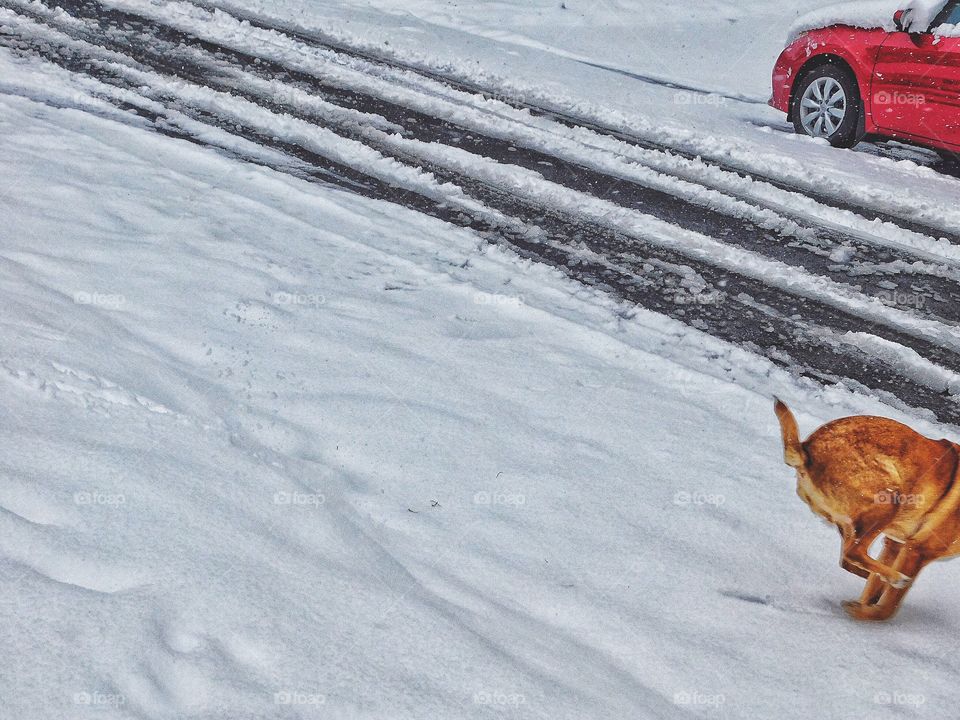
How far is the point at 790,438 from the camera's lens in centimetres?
250

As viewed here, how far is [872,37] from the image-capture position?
763 centimetres

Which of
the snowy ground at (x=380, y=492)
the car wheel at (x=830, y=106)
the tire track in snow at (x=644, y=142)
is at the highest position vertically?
the car wheel at (x=830, y=106)

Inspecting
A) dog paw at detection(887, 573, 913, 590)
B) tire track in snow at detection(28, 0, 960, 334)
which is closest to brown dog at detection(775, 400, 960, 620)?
dog paw at detection(887, 573, 913, 590)

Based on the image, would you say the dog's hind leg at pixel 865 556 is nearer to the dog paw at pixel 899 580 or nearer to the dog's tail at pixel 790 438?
the dog paw at pixel 899 580

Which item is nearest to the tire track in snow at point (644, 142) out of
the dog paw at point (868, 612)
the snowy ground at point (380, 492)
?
the snowy ground at point (380, 492)

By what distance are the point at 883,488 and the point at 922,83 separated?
6045mm

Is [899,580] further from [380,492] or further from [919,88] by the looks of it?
[919,88]

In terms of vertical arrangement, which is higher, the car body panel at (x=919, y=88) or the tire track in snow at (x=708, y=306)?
the car body panel at (x=919, y=88)

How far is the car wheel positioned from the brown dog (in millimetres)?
6109

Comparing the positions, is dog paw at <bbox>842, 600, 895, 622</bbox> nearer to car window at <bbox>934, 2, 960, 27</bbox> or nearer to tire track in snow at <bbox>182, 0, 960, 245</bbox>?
tire track in snow at <bbox>182, 0, 960, 245</bbox>

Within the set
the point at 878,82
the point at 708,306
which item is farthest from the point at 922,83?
the point at 708,306

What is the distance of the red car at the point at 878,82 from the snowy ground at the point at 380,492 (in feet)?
13.3

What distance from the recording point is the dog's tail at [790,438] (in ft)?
8.13

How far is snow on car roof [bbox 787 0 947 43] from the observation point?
24.0ft
